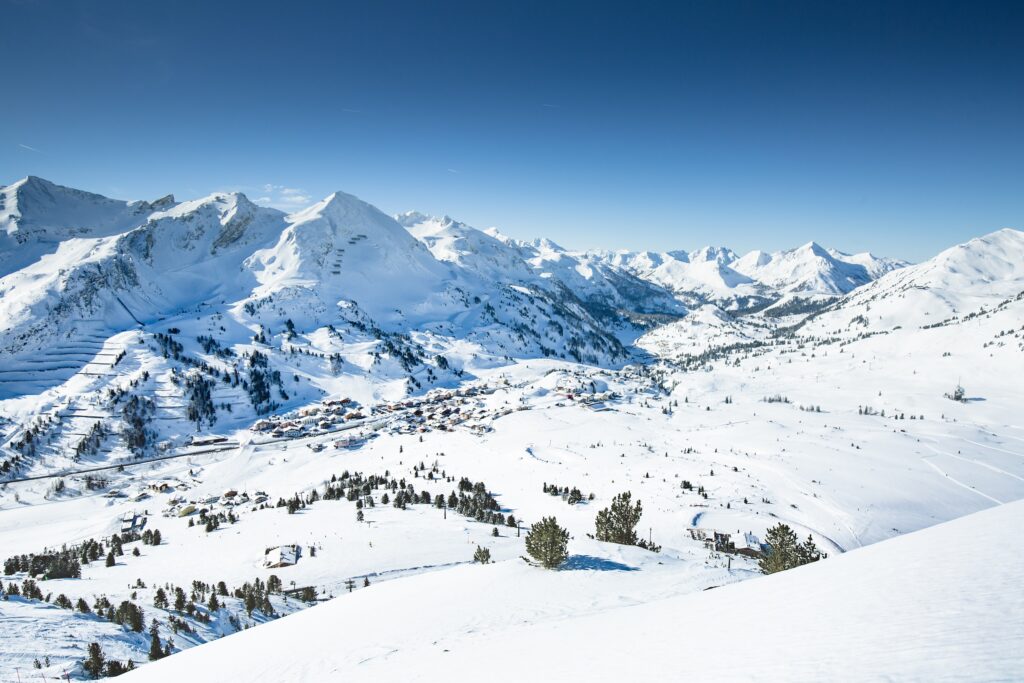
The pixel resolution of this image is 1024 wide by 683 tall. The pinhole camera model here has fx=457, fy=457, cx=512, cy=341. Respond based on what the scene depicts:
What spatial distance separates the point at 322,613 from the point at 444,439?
8686 centimetres

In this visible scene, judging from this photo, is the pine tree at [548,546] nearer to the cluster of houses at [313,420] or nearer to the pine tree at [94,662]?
the pine tree at [94,662]

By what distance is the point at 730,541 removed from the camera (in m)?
44.0

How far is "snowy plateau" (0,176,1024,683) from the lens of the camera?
9578 millimetres

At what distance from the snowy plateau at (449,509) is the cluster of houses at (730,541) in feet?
1.43

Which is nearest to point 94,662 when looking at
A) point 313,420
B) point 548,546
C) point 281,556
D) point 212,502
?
point 548,546

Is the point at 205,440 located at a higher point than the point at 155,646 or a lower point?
lower

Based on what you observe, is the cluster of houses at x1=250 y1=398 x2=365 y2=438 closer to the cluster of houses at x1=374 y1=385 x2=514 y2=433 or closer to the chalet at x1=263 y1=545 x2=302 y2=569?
the cluster of houses at x1=374 y1=385 x2=514 y2=433

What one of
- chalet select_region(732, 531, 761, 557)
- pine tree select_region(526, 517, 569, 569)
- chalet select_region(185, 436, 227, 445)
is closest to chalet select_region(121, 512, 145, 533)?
chalet select_region(185, 436, 227, 445)

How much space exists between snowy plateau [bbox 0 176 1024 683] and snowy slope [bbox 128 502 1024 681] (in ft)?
0.28

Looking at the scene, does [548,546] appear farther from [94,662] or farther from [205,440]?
[205,440]

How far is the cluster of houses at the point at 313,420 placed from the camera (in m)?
116

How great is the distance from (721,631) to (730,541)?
135 feet

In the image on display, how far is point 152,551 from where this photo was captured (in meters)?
39.7

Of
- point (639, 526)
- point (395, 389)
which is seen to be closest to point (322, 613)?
point (639, 526)
